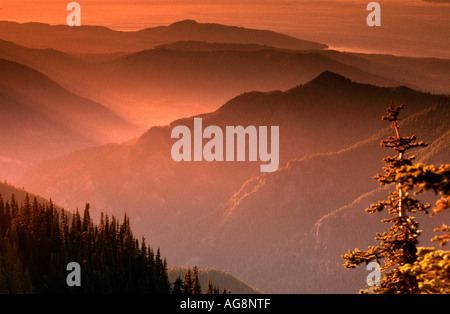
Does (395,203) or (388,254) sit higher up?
(395,203)

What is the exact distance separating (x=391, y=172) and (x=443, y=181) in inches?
435

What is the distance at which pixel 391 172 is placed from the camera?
42250mm
